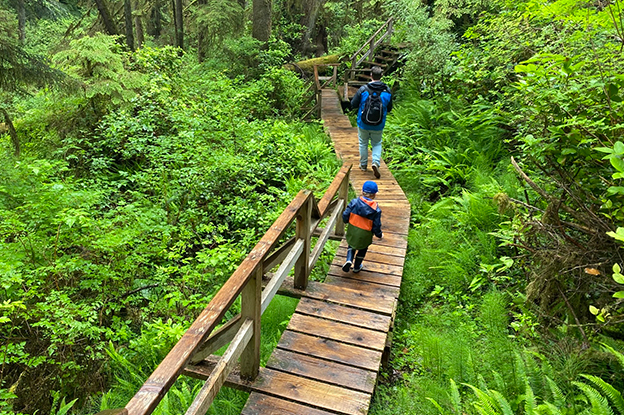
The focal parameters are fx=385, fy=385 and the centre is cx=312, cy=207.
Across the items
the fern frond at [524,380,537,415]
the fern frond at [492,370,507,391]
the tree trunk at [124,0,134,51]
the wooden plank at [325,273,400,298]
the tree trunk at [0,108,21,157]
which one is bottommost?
the wooden plank at [325,273,400,298]

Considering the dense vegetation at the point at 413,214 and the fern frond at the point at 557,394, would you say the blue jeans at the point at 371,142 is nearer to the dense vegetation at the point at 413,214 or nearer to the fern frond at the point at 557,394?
the dense vegetation at the point at 413,214

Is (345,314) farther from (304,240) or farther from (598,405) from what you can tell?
(598,405)

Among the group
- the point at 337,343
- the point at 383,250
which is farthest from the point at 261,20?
the point at 337,343

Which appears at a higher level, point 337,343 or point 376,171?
point 376,171

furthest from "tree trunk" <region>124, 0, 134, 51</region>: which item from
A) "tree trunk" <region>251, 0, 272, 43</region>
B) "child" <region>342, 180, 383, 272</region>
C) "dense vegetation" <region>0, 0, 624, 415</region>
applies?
"child" <region>342, 180, 383, 272</region>

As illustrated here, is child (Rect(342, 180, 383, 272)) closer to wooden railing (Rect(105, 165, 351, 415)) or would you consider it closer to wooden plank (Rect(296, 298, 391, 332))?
wooden railing (Rect(105, 165, 351, 415))

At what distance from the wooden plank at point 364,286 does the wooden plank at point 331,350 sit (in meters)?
1.13

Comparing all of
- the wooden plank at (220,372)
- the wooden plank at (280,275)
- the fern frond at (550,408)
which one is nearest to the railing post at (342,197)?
the wooden plank at (280,275)

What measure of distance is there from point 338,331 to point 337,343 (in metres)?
0.20

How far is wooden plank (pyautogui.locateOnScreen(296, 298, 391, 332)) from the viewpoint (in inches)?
181

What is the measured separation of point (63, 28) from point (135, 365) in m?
30.8

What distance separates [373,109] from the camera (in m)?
7.95

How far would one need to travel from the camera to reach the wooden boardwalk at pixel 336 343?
3.54m

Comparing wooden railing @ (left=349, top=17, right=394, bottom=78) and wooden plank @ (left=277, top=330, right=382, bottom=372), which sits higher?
Answer: wooden railing @ (left=349, top=17, right=394, bottom=78)
